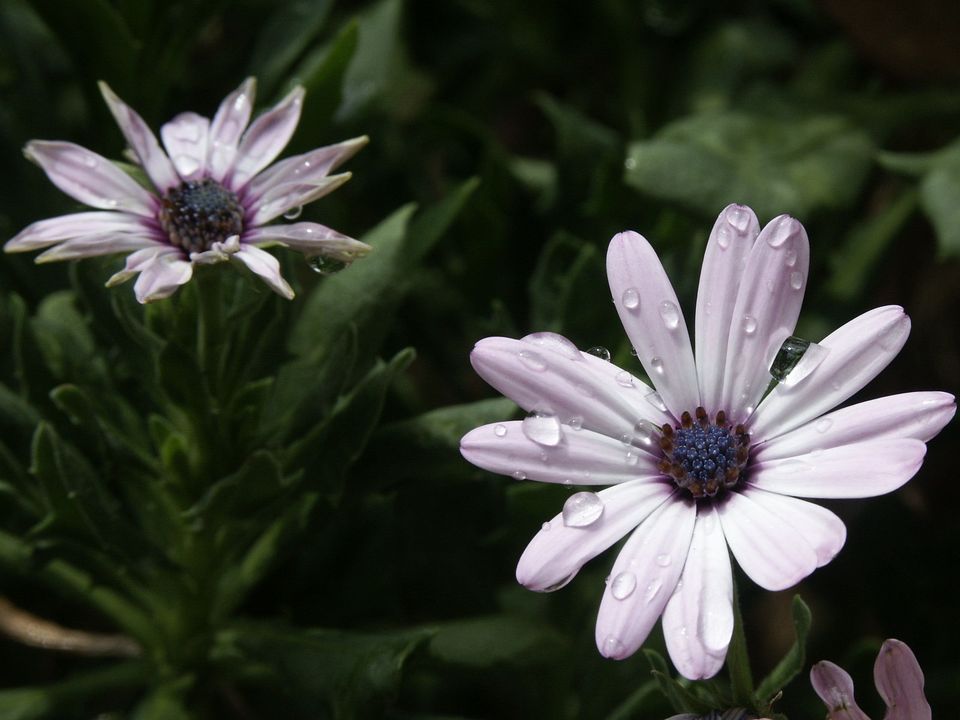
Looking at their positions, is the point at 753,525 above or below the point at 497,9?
below

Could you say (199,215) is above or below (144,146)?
below

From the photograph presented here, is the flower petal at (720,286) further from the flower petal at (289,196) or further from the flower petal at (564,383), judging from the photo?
the flower petal at (289,196)

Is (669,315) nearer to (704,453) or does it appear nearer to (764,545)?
Answer: (704,453)

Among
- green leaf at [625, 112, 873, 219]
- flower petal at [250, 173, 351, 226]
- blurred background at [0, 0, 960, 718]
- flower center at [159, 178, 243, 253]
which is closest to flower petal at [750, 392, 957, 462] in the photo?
blurred background at [0, 0, 960, 718]

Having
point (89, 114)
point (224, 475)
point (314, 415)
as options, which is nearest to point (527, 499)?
point (314, 415)

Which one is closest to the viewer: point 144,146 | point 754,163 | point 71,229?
point 71,229

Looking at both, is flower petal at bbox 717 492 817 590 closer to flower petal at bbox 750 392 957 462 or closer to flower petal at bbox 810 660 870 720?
flower petal at bbox 750 392 957 462

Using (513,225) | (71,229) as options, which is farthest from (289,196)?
(513,225)

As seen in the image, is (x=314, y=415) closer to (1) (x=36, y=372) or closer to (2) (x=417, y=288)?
(1) (x=36, y=372)
